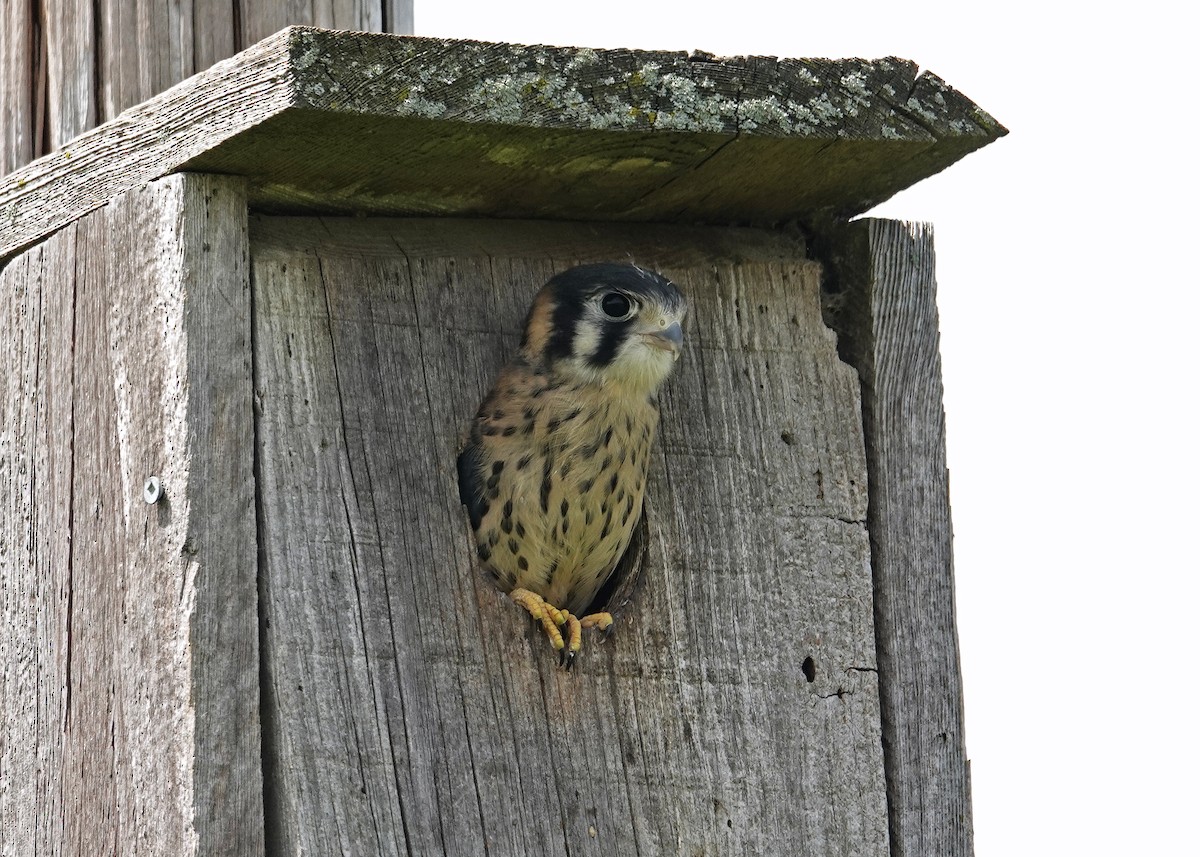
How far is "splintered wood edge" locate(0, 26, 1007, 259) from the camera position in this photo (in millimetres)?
3002

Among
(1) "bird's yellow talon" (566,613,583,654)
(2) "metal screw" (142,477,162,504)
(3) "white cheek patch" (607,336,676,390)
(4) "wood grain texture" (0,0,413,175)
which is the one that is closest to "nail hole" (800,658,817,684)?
(1) "bird's yellow talon" (566,613,583,654)

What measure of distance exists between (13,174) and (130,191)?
458 millimetres

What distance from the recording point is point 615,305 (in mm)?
3539

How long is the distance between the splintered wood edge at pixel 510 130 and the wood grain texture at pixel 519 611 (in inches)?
5.8

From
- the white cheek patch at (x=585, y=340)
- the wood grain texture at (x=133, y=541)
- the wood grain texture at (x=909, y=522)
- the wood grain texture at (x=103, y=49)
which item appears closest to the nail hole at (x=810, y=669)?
the wood grain texture at (x=909, y=522)

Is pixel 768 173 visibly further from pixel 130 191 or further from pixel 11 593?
pixel 11 593

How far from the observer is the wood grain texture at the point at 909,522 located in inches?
147

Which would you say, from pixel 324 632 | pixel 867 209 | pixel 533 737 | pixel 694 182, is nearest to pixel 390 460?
pixel 324 632

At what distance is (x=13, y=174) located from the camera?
361 centimetres

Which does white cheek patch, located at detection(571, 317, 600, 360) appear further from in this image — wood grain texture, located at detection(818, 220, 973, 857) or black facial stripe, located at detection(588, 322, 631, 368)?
wood grain texture, located at detection(818, 220, 973, 857)

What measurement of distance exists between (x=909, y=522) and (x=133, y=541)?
1.56m

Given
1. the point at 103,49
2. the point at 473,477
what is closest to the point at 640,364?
the point at 473,477

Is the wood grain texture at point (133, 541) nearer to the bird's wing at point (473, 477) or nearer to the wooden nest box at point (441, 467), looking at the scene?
the wooden nest box at point (441, 467)

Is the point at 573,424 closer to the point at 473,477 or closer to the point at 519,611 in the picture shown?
the point at 473,477
